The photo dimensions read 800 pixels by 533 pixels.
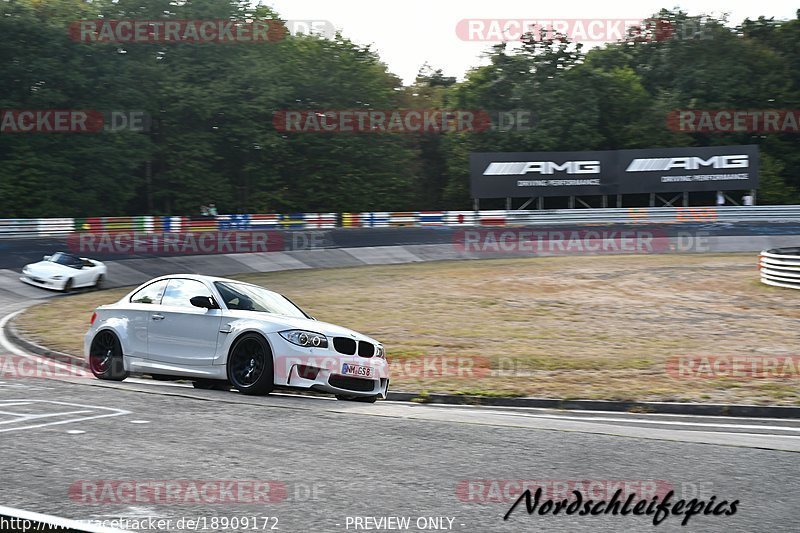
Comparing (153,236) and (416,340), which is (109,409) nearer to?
(416,340)

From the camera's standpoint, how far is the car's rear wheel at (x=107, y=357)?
11562 mm

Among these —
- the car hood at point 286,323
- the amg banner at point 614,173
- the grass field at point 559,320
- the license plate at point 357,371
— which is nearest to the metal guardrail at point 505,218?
the amg banner at point 614,173

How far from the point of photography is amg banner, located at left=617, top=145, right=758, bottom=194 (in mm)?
54375

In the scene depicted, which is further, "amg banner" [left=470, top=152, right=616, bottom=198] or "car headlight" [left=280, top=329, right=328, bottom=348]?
"amg banner" [left=470, top=152, right=616, bottom=198]

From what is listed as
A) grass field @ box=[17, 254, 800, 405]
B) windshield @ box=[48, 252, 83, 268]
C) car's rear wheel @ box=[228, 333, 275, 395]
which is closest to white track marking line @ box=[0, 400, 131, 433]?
car's rear wheel @ box=[228, 333, 275, 395]

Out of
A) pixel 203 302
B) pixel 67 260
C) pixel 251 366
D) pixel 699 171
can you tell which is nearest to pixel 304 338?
pixel 251 366

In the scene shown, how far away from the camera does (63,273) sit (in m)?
28.7

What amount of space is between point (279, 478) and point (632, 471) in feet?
8.19

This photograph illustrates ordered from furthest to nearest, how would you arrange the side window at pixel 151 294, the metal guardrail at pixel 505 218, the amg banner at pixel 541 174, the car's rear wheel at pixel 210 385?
the amg banner at pixel 541 174, the metal guardrail at pixel 505 218, the side window at pixel 151 294, the car's rear wheel at pixel 210 385

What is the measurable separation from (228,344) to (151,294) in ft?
5.88

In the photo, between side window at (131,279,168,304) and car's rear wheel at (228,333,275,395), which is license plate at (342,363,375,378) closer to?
car's rear wheel at (228,333,275,395)

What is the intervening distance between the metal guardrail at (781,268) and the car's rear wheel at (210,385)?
59.9 feet

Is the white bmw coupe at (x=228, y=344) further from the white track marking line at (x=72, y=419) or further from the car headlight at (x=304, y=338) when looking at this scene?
the white track marking line at (x=72, y=419)

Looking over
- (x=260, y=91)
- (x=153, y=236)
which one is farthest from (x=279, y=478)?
(x=260, y=91)
